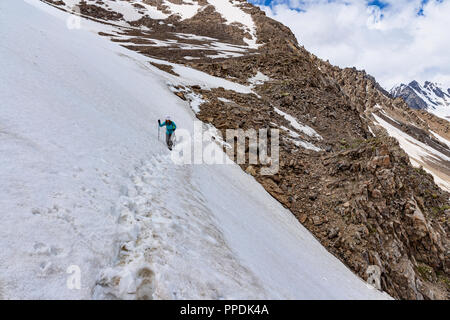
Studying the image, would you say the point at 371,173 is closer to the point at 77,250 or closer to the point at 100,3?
the point at 77,250

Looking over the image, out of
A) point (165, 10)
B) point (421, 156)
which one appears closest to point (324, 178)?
point (421, 156)

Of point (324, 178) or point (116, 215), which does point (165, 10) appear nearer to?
point (324, 178)

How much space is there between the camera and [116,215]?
17.8 feet

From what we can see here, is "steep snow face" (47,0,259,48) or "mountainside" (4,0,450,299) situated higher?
"steep snow face" (47,0,259,48)

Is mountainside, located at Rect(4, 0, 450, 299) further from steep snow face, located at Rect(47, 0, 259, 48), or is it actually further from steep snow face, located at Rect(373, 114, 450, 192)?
steep snow face, located at Rect(373, 114, 450, 192)

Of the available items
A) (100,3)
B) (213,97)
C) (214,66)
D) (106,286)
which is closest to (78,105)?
(106,286)

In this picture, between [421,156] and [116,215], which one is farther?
[421,156]

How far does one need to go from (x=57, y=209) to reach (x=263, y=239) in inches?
259

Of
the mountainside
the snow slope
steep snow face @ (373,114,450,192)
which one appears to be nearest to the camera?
the snow slope

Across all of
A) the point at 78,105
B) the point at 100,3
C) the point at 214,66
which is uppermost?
the point at 100,3

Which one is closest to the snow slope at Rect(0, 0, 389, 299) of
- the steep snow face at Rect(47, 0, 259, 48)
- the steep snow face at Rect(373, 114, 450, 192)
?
the steep snow face at Rect(47, 0, 259, 48)

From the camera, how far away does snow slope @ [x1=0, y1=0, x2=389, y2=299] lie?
402 cm

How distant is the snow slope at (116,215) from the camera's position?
402 centimetres

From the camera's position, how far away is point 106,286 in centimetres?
394
